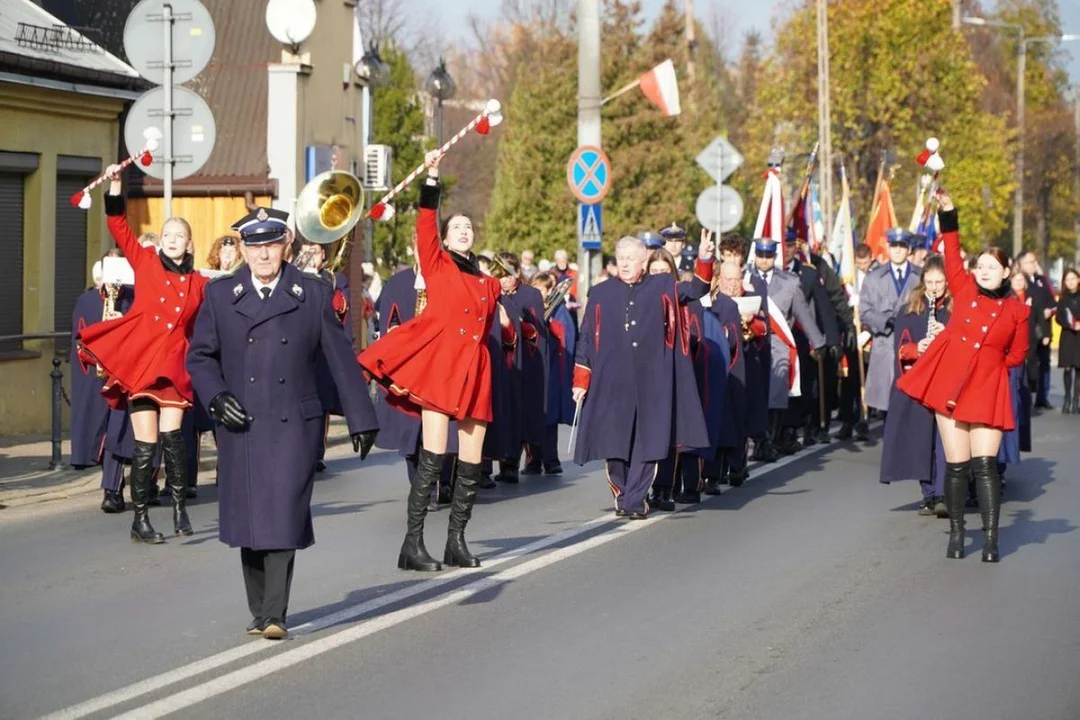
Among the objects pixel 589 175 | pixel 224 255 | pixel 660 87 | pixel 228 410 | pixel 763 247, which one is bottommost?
pixel 228 410

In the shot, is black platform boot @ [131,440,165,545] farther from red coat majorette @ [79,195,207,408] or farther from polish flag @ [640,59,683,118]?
polish flag @ [640,59,683,118]

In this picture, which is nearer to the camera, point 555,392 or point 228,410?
point 228,410

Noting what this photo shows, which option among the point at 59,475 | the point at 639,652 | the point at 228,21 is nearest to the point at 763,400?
the point at 59,475

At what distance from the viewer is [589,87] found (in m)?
24.4

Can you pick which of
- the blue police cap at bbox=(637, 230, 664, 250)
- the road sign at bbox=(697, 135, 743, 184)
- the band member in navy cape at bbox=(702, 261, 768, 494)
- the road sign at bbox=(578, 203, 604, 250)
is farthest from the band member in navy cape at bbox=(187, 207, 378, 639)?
the road sign at bbox=(697, 135, 743, 184)

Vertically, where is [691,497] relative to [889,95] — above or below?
below

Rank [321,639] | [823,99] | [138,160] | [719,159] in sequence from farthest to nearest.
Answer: [823,99] → [719,159] → [138,160] → [321,639]

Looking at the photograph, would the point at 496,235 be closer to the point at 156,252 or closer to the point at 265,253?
the point at 156,252

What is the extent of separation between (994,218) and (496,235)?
14058 millimetres

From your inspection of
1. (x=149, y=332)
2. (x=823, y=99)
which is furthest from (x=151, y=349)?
(x=823, y=99)

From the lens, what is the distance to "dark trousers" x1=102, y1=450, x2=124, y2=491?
13.3m

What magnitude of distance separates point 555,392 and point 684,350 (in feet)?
13.7

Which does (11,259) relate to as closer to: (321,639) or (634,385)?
(634,385)

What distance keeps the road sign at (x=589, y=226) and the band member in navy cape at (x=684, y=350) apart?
9949 mm
